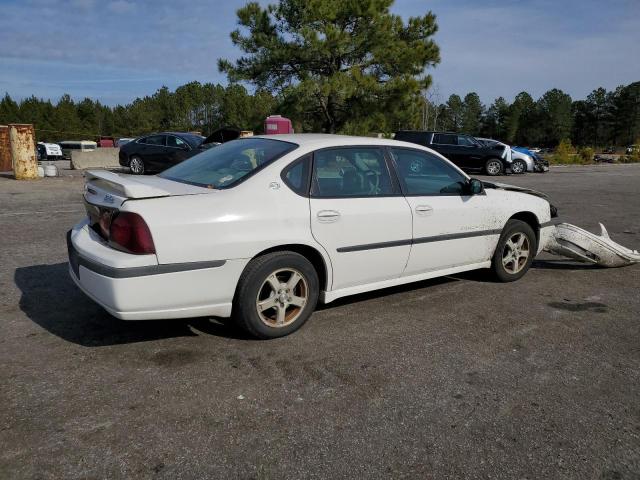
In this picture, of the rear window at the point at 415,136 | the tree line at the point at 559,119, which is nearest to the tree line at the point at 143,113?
the tree line at the point at 559,119

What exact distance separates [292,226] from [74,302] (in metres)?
2.05

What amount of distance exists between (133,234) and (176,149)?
13568 millimetres

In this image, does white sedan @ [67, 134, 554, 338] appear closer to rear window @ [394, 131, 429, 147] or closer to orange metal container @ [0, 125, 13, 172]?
rear window @ [394, 131, 429, 147]

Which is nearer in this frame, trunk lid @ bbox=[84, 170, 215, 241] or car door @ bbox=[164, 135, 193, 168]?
trunk lid @ bbox=[84, 170, 215, 241]

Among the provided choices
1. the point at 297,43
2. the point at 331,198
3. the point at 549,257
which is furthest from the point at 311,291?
the point at 297,43

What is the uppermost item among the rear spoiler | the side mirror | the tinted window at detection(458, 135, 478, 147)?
the tinted window at detection(458, 135, 478, 147)

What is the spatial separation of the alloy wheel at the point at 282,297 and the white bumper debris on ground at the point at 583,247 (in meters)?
3.20

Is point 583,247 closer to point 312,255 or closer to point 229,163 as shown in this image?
point 312,255

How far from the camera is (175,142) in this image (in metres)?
16.2

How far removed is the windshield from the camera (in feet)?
12.3

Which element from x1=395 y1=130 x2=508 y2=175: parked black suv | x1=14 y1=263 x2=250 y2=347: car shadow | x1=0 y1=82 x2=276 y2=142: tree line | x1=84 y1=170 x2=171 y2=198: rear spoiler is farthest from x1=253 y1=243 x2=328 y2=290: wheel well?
x1=0 y1=82 x2=276 y2=142: tree line

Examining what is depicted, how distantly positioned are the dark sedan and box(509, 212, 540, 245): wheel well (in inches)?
469

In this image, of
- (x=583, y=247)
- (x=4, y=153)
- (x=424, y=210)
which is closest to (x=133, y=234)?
(x=424, y=210)

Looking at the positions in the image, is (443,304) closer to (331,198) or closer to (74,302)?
(331,198)
